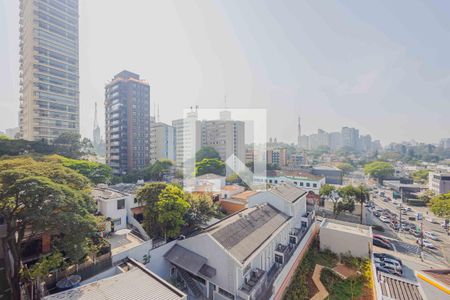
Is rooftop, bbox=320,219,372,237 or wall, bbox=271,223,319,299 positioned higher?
rooftop, bbox=320,219,372,237

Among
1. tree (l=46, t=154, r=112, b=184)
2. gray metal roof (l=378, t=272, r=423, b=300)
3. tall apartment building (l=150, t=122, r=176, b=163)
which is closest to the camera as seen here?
gray metal roof (l=378, t=272, r=423, b=300)

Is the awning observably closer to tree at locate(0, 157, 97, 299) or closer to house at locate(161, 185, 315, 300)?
house at locate(161, 185, 315, 300)

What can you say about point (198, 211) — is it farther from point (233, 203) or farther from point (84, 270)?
point (84, 270)

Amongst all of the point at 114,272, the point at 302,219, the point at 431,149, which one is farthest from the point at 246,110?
the point at 431,149

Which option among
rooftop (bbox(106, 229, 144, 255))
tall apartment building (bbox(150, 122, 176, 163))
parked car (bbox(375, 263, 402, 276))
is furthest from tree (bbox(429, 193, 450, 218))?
tall apartment building (bbox(150, 122, 176, 163))

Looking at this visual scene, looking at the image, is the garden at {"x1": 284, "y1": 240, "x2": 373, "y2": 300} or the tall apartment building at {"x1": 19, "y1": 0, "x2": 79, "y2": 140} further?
the tall apartment building at {"x1": 19, "y1": 0, "x2": 79, "y2": 140}

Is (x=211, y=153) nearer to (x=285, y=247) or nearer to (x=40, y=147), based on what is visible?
(x=40, y=147)
